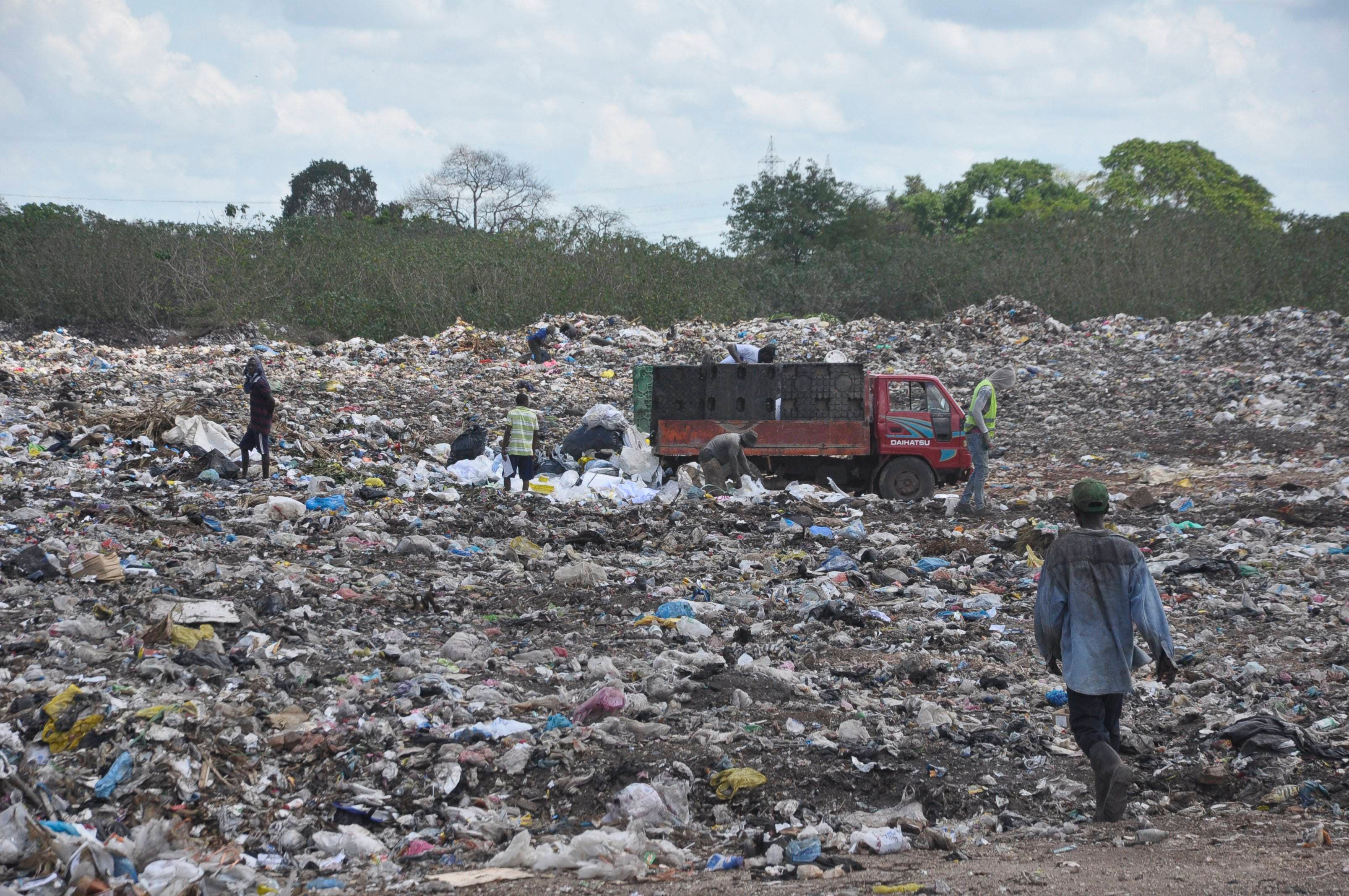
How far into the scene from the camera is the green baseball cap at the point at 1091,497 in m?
3.96

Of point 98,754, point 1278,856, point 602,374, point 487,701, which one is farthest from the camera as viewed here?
point 602,374

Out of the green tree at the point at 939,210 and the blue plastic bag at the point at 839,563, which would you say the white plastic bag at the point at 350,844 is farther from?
the green tree at the point at 939,210

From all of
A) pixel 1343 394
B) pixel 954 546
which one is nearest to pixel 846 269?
pixel 1343 394

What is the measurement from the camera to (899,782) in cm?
433

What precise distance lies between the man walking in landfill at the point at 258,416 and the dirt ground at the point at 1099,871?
825 cm

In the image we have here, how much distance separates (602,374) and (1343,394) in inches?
456

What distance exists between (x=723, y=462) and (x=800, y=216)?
25.2 metres

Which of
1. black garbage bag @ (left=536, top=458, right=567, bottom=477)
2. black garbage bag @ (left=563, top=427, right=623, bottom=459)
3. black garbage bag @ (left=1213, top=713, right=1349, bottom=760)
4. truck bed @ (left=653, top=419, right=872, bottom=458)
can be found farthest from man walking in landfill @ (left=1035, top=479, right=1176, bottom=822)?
black garbage bag @ (left=563, top=427, right=623, bottom=459)

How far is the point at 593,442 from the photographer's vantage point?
41.6 feet

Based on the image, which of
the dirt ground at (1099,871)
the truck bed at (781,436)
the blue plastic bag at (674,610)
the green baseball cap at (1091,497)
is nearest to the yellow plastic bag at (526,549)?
the blue plastic bag at (674,610)

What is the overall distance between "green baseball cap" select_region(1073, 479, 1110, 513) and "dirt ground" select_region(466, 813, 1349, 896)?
111 cm

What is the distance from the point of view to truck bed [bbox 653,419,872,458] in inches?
458

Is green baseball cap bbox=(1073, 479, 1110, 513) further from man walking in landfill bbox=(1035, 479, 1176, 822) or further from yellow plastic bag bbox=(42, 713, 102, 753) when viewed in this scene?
yellow plastic bag bbox=(42, 713, 102, 753)

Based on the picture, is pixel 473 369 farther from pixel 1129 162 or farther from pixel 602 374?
pixel 1129 162
